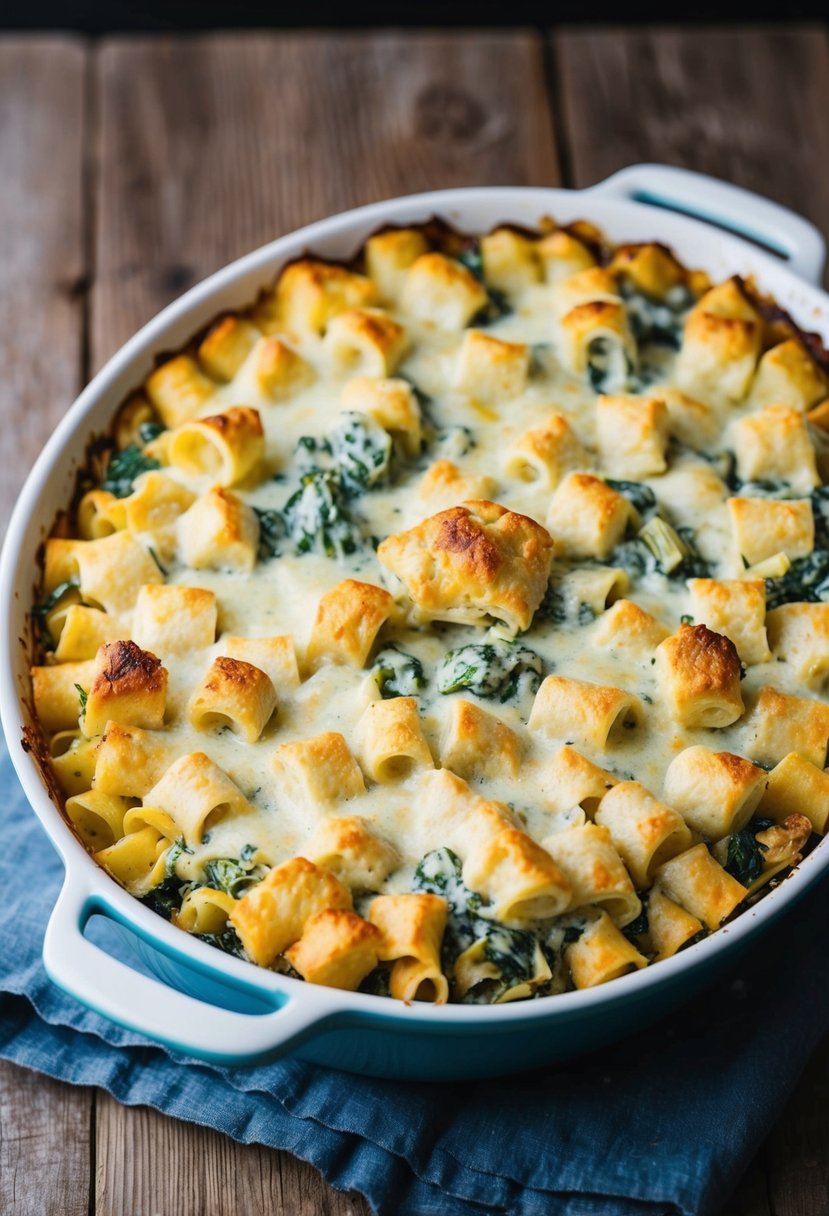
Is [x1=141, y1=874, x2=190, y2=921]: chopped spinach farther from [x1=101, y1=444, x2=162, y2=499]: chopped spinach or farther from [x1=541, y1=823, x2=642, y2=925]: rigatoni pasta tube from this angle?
[x1=101, y1=444, x2=162, y2=499]: chopped spinach

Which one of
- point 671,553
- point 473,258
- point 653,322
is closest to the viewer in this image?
point 671,553

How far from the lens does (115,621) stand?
2604 millimetres

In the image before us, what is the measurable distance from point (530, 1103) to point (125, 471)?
4.26 feet

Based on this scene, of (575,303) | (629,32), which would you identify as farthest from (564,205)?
(629,32)

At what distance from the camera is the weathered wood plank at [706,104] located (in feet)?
12.9

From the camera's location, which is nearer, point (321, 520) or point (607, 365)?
point (321, 520)

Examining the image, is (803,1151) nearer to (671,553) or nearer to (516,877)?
(516,877)

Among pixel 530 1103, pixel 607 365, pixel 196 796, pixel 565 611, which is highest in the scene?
pixel 607 365

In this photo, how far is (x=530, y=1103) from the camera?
2.44 meters

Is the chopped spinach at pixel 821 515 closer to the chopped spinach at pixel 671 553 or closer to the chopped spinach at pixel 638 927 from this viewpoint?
the chopped spinach at pixel 671 553

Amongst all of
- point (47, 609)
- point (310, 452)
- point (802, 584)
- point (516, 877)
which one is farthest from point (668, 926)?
point (47, 609)

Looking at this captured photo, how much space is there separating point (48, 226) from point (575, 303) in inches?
57.8

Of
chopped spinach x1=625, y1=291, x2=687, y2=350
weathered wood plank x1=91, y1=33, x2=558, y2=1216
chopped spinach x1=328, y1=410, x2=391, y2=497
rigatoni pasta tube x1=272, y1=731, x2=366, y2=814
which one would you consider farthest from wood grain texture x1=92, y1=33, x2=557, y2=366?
rigatoni pasta tube x1=272, y1=731, x2=366, y2=814

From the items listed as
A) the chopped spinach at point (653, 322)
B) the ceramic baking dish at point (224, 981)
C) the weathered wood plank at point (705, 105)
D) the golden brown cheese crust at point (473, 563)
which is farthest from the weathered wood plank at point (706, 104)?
the golden brown cheese crust at point (473, 563)
